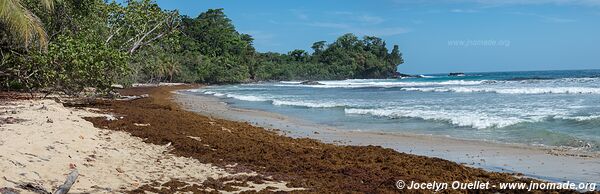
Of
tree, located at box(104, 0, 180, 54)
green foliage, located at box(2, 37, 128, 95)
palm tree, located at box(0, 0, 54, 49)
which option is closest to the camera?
palm tree, located at box(0, 0, 54, 49)

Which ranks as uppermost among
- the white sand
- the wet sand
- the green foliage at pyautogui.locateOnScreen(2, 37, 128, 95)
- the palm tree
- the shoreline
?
the palm tree

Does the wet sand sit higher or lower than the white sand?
lower

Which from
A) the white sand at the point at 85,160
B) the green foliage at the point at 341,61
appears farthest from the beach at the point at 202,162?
the green foliage at the point at 341,61

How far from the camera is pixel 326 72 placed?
106188 mm

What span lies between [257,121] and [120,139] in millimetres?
7807

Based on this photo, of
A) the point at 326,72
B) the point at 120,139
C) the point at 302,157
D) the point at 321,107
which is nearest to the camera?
the point at 302,157

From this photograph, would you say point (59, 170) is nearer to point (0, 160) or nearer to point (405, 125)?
point (0, 160)

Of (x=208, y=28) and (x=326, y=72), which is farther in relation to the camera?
(x=326, y=72)

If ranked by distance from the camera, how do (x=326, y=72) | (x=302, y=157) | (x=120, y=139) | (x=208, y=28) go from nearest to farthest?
(x=302, y=157)
(x=120, y=139)
(x=208, y=28)
(x=326, y=72)

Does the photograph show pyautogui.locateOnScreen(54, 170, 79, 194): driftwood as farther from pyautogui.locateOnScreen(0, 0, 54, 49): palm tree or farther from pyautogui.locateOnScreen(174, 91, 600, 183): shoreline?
pyautogui.locateOnScreen(0, 0, 54, 49): palm tree

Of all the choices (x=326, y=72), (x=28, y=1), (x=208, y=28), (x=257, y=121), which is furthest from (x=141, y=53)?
(x=326, y=72)

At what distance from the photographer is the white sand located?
5.87 meters

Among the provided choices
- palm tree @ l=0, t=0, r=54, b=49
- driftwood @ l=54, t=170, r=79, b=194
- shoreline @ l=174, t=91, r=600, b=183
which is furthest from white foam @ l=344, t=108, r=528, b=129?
palm tree @ l=0, t=0, r=54, b=49

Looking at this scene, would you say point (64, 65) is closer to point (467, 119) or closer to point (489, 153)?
point (489, 153)
